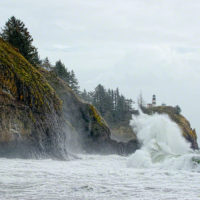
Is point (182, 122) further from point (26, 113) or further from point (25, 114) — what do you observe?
point (25, 114)

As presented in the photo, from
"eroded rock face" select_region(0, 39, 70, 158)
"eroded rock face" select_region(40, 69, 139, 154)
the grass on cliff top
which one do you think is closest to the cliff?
"eroded rock face" select_region(40, 69, 139, 154)

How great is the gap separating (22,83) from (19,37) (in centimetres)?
1082

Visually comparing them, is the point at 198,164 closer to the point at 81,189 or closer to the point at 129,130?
the point at 81,189

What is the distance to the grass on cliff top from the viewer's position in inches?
735

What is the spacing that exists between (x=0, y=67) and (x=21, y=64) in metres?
3.52

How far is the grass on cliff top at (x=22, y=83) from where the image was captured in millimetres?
18666

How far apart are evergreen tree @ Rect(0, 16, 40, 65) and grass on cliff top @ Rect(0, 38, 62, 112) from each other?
5.95m

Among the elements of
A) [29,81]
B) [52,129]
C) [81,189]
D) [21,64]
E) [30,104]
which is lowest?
[81,189]

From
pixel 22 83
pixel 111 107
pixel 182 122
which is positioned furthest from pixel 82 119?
pixel 111 107

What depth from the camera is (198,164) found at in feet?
45.9

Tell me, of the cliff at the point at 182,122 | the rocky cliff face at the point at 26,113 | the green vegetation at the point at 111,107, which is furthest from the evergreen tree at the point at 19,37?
the green vegetation at the point at 111,107

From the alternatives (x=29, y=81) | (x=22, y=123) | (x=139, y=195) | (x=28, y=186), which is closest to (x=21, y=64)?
(x=29, y=81)

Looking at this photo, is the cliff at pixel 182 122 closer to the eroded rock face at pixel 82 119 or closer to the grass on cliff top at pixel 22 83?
the eroded rock face at pixel 82 119

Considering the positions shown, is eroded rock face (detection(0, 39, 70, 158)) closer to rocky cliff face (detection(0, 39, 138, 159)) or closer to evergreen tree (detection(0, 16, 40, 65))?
rocky cliff face (detection(0, 39, 138, 159))
